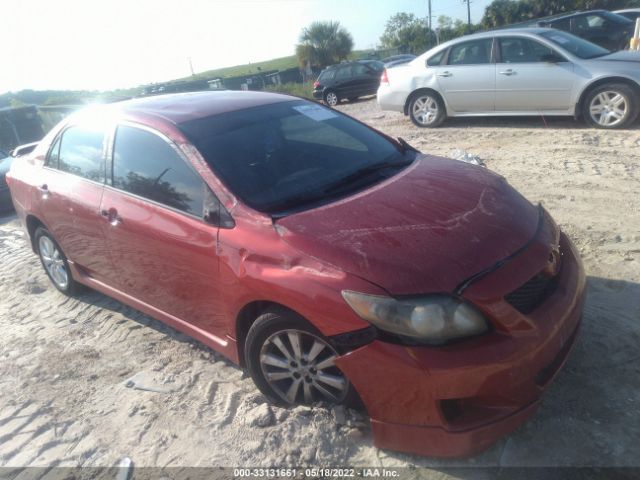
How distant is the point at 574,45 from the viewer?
26.5 feet

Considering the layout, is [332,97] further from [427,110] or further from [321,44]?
[321,44]

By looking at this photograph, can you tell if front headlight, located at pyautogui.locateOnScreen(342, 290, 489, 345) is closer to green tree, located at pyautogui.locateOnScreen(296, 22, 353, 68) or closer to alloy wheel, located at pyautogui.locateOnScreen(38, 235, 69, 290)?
alloy wheel, located at pyautogui.locateOnScreen(38, 235, 69, 290)

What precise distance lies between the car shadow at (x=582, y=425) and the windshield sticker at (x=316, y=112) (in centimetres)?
231

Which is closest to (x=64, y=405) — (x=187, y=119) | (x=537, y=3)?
(x=187, y=119)

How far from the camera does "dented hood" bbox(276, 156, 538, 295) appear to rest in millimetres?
2287

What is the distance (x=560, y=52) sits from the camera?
25.7 feet

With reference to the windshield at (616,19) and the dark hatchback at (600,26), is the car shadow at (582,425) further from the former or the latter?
the windshield at (616,19)

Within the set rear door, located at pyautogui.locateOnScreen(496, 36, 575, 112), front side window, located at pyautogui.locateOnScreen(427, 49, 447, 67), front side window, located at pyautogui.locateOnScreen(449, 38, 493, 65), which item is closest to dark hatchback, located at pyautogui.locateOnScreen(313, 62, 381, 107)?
front side window, located at pyautogui.locateOnScreen(427, 49, 447, 67)

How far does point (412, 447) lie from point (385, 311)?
65cm

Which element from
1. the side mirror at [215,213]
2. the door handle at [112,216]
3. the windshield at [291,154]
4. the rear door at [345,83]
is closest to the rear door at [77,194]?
the door handle at [112,216]

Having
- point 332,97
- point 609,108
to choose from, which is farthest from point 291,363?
point 332,97

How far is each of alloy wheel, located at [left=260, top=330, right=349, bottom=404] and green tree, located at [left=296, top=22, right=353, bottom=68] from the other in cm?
4766

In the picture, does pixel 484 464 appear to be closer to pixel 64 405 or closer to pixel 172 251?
pixel 172 251

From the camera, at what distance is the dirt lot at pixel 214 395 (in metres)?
2.49
